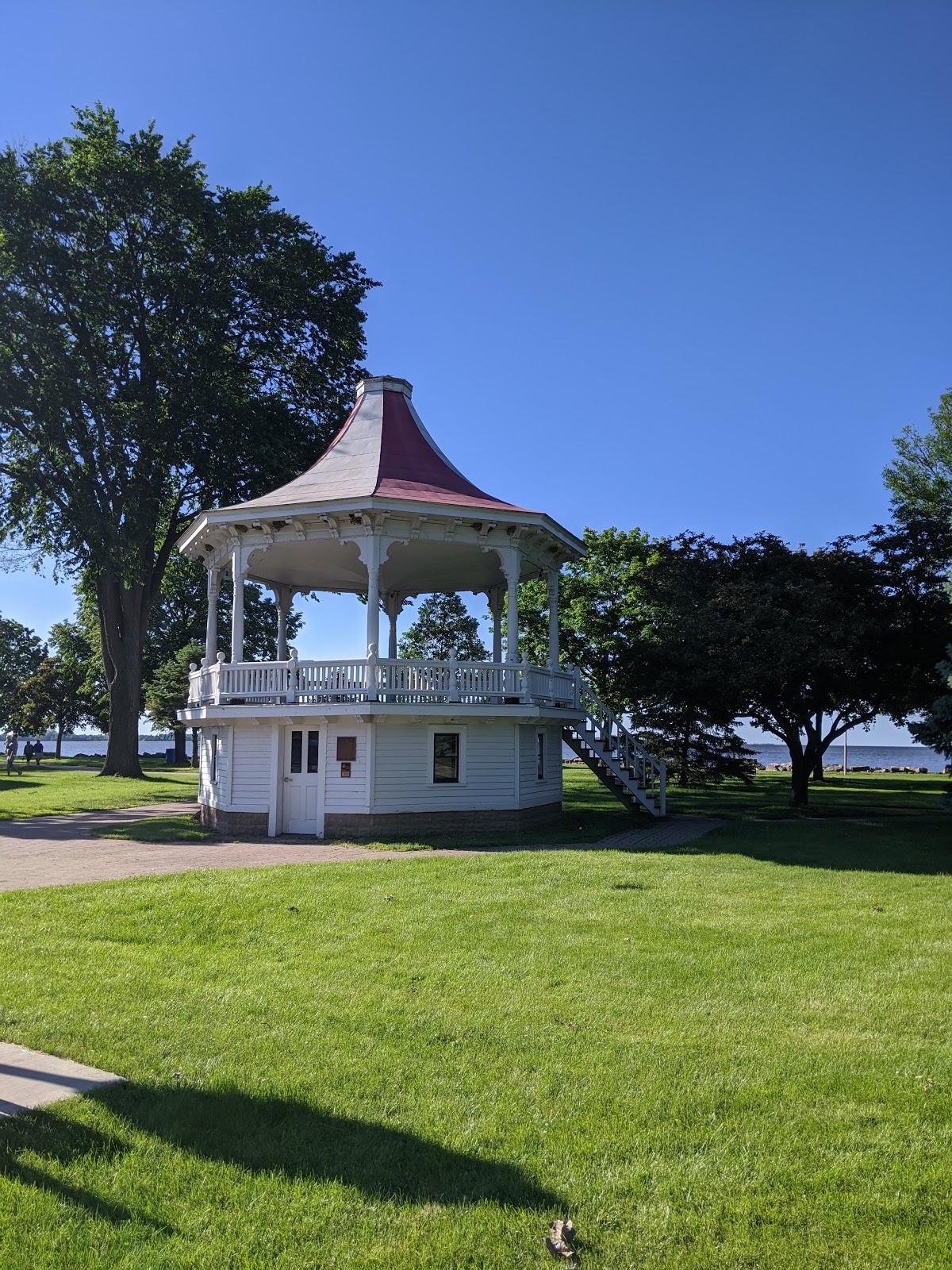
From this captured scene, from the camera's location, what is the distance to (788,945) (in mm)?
9273

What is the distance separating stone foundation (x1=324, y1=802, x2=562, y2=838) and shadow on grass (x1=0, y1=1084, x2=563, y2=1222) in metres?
13.6

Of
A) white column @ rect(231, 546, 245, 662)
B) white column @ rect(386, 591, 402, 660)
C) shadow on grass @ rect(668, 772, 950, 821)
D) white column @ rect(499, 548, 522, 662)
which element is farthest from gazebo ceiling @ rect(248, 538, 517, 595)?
shadow on grass @ rect(668, 772, 950, 821)

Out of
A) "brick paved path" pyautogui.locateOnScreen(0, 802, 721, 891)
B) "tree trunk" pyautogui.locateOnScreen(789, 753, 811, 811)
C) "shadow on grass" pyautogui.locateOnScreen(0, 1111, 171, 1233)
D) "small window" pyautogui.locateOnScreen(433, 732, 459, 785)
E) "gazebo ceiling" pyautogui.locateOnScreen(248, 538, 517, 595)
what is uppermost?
"gazebo ceiling" pyautogui.locateOnScreen(248, 538, 517, 595)

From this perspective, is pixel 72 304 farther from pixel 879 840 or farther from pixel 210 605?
pixel 879 840

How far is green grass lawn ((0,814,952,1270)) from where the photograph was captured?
4.16m

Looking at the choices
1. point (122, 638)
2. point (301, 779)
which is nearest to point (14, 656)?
point (122, 638)

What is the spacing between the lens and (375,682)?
1928cm

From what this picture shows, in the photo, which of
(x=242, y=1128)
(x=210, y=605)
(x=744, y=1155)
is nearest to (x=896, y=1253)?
(x=744, y=1155)

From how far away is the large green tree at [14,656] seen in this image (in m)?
86.6

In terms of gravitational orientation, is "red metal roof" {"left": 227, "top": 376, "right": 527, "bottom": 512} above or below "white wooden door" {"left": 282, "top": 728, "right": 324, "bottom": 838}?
above

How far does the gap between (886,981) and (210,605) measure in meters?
19.8

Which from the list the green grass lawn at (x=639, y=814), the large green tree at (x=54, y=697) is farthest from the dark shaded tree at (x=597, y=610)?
the large green tree at (x=54, y=697)

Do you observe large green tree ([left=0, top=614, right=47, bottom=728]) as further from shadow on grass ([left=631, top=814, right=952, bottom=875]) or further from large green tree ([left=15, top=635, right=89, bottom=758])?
shadow on grass ([left=631, top=814, right=952, bottom=875])

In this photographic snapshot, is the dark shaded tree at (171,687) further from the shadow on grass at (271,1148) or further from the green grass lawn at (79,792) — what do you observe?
the shadow on grass at (271,1148)
